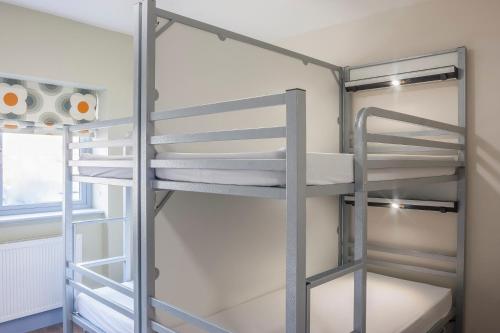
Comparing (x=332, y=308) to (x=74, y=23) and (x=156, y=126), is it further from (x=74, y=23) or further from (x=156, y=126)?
(x=74, y=23)

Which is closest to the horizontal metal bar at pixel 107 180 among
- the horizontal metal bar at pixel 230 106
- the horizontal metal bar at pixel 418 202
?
the horizontal metal bar at pixel 230 106

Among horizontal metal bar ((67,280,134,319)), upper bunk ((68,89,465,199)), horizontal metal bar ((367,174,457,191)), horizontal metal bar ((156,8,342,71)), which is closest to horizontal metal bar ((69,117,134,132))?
upper bunk ((68,89,465,199))

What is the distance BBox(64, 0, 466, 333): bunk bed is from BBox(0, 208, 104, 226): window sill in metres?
0.90

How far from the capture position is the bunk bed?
3.90 ft

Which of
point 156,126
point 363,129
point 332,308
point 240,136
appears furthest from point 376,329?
point 156,126

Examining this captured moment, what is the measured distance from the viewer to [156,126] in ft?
5.83

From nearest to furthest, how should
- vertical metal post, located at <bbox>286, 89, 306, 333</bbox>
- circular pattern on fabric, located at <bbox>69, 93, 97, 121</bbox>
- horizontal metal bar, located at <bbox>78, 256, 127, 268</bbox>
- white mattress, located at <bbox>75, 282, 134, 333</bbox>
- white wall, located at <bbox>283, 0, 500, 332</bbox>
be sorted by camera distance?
1. vertical metal post, located at <bbox>286, 89, 306, 333</bbox>
2. white mattress, located at <bbox>75, 282, 134, 333</bbox>
3. white wall, located at <bbox>283, 0, 500, 332</bbox>
4. horizontal metal bar, located at <bbox>78, 256, 127, 268</bbox>
5. circular pattern on fabric, located at <bbox>69, 93, 97, 121</bbox>

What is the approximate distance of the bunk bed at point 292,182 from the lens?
1.19 metres

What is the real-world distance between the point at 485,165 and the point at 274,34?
191cm

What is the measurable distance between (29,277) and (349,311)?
2.41 metres

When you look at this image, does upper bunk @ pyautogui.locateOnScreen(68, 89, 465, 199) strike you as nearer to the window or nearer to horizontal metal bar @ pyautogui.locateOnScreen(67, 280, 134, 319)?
horizontal metal bar @ pyautogui.locateOnScreen(67, 280, 134, 319)

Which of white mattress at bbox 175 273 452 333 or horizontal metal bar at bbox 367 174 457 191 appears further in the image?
white mattress at bbox 175 273 452 333

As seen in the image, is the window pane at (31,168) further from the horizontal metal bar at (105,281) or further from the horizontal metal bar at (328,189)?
the horizontal metal bar at (328,189)

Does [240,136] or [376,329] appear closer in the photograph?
[240,136]
